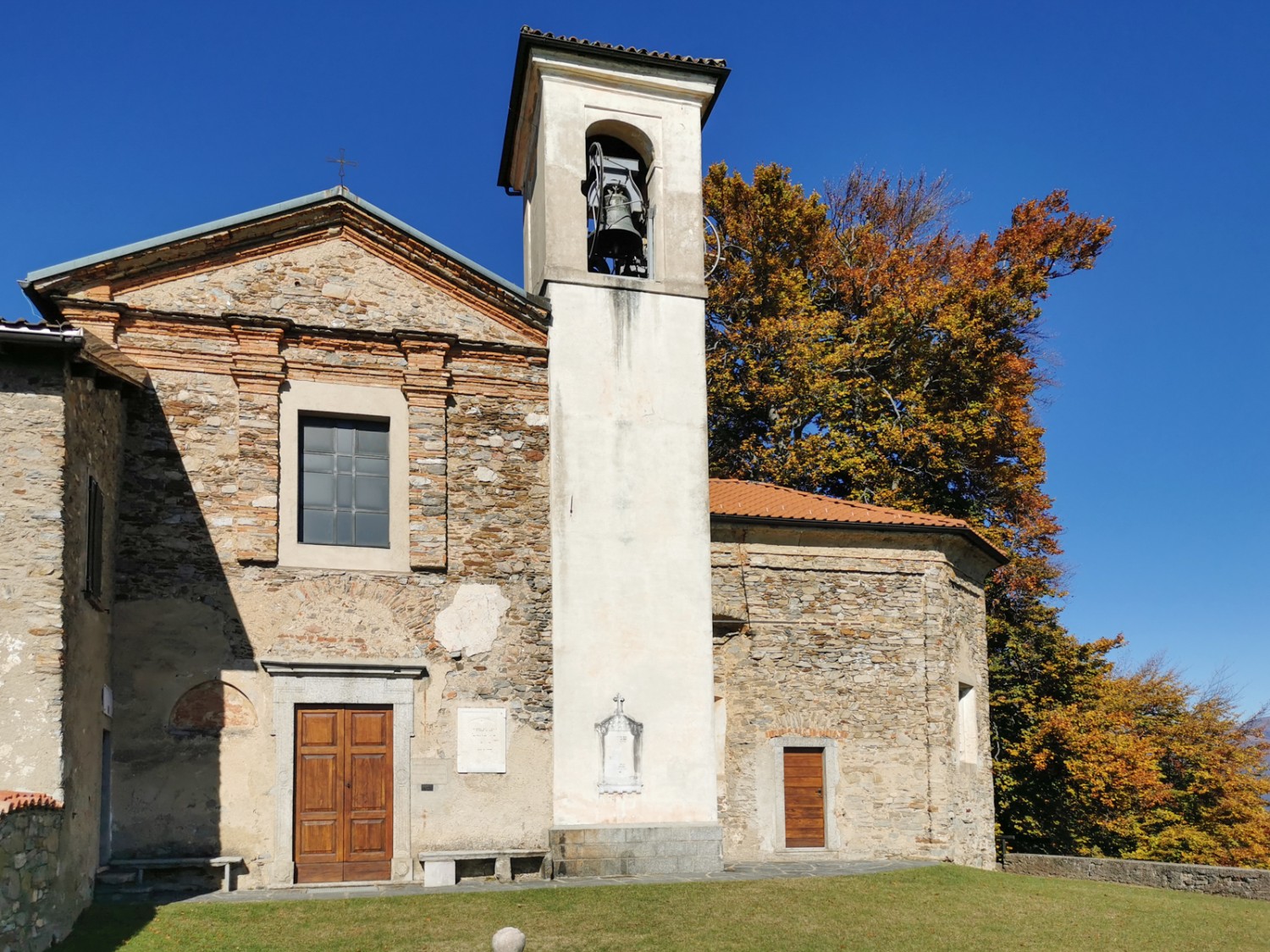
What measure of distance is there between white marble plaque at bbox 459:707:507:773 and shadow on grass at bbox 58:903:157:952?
317cm

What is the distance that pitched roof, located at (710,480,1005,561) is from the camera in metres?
15.6

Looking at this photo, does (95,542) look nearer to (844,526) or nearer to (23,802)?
(23,802)

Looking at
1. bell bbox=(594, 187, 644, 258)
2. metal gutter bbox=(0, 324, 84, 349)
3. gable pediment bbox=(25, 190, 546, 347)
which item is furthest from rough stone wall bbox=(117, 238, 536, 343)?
metal gutter bbox=(0, 324, 84, 349)

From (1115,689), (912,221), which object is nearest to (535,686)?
(1115,689)

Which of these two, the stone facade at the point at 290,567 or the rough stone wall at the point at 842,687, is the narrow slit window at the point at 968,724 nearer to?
the rough stone wall at the point at 842,687

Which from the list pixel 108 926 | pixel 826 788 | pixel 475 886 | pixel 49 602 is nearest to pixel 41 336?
pixel 49 602

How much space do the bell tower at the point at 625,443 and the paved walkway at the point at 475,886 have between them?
1.18 ft

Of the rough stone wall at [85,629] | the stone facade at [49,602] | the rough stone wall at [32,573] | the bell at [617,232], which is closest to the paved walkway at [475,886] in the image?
the rough stone wall at [85,629]

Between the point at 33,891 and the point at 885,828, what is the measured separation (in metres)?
10.2

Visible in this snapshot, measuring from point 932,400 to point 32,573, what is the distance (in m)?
18.3

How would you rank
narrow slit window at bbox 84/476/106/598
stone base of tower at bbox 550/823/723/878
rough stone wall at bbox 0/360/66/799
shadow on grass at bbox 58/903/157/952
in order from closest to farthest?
Result: shadow on grass at bbox 58/903/157/952 → rough stone wall at bbox 0/360/66/799 → narrow slit window at bbox 84/476/106/598 → stone base of tower at bbox 550/823/723/878

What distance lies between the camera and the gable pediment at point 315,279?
39.7 ft

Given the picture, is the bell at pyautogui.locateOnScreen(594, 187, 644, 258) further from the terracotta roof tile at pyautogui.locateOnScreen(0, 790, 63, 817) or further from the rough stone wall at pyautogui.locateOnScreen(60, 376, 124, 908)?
the terracotta roof tile at pyautogui.locateOnScreen(0, 790, 63, 817)

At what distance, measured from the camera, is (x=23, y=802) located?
788 cm
